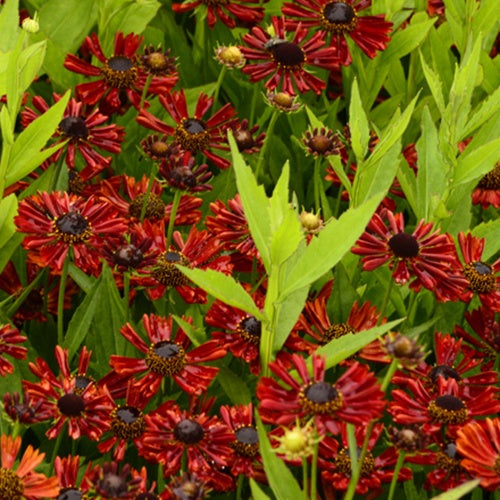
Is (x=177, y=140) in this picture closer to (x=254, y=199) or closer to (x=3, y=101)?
(x=3, y=101)

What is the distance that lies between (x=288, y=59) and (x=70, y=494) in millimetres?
903

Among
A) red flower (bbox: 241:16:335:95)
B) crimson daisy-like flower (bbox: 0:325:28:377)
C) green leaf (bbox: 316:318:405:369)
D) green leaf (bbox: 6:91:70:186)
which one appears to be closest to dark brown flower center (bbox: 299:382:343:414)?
green leaf (bbox: 316:318:405:369)

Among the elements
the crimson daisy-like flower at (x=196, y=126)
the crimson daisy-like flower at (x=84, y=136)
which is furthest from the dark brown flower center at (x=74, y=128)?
the crimson daisy-like flower at (x=196, y=126)

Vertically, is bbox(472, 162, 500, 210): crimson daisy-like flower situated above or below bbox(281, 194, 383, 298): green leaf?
below

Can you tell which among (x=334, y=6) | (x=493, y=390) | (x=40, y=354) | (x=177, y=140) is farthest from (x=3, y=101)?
(x=493, y=390)

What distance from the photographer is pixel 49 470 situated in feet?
3.97

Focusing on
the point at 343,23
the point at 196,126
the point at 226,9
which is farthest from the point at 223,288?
the point at 226,9

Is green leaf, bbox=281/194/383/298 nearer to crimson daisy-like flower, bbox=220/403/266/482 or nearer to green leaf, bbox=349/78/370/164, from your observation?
crimson daisy-like flower, bbox=220/403/266/482

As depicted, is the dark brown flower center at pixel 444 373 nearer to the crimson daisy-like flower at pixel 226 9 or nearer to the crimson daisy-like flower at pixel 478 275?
the crimson daisy-like flower at pixel 478 275

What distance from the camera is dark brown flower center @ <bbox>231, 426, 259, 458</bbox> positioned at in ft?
3.74

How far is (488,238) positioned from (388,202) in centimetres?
17

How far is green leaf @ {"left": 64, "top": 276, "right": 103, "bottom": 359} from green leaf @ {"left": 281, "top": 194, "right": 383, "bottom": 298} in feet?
1.11

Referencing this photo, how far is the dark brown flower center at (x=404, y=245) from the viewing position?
1339 millimetres

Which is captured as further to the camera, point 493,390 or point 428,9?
point 428,9
